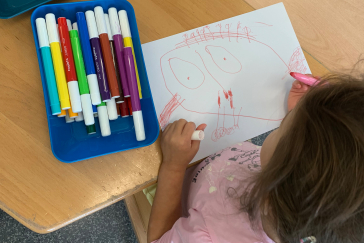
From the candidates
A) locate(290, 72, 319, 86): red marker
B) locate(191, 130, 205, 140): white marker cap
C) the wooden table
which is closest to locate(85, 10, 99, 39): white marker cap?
the wooden table

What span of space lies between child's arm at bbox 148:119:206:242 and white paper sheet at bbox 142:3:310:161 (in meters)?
0.02

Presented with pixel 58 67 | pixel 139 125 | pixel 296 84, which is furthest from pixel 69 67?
pixel 296 84

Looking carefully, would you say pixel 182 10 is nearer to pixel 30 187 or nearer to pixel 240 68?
pixel 240 68

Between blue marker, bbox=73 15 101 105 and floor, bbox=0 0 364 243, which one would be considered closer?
blue marker, bbox=73 15 101 105

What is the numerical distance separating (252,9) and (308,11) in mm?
120

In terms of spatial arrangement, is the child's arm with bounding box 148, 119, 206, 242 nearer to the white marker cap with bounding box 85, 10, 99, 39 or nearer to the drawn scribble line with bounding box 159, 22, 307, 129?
the drawn scribble line with bounding box 159, 22, 307, 129

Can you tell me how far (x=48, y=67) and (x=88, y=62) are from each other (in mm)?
54

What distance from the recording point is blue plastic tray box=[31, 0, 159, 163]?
35 centimetres

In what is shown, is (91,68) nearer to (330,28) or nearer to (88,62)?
(88,62)

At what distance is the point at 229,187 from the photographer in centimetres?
41

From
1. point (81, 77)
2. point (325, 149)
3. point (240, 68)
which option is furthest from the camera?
point (240, 68)

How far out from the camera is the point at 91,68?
1.15ft

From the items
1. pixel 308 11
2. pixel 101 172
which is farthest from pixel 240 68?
pixel 101 172

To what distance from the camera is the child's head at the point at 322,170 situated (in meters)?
0.23
